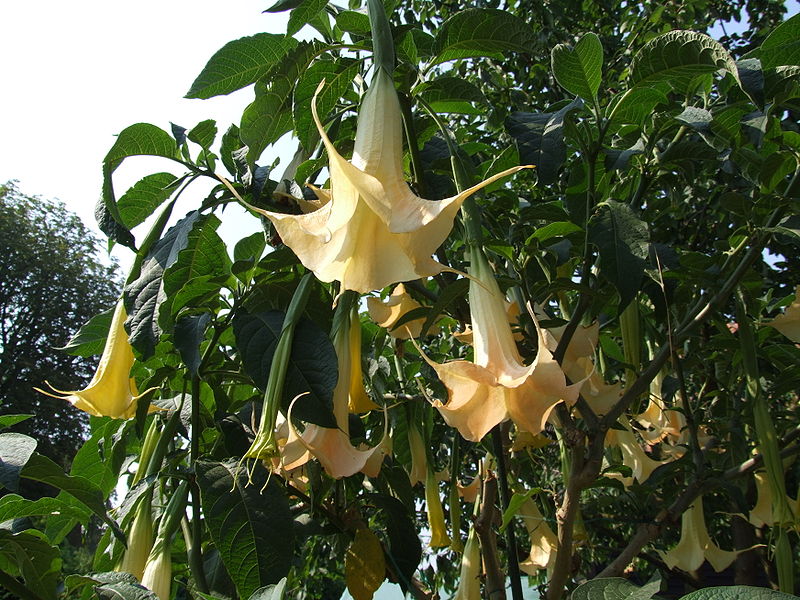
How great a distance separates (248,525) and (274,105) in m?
0.53

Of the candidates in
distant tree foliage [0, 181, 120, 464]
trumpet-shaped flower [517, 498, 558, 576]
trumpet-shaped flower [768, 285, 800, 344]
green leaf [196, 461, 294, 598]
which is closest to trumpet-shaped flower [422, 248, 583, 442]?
green leaf [196, 461, 294, 598]

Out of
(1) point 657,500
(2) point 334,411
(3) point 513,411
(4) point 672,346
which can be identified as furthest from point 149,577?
(1) point 657,500

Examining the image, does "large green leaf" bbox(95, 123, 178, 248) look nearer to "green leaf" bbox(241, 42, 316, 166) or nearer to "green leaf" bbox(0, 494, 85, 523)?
"green leaf" bbox(241, 42, 316, 166)

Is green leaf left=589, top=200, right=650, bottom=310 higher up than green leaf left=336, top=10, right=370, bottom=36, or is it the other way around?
green leaf left=336, top=10, right=370, bottom=36

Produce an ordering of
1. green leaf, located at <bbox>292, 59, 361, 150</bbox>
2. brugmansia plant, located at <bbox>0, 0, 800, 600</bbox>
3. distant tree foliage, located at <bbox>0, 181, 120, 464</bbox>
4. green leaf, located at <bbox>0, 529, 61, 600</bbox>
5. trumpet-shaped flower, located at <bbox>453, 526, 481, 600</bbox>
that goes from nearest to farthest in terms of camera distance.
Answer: brugmansia plant, located at <bbox>0, 0, 800, 600</bbox> → green leaf, located at <bbox>0, 529, 61, 600</bbox> → green leaf, located at <bbox>292, 59, 361, 150</bbox> → trumpet-shaped flower, located at <bbox>453, 526, 481, 600</bbox> → distant tree foliage, located at <bbox>0, 181, 120, 464</bbox>

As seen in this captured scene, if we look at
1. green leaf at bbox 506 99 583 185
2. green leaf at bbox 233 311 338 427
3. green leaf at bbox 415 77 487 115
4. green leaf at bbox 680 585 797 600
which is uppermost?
green leaf at bbox 415 77 487 115

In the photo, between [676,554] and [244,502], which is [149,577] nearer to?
[244,502]

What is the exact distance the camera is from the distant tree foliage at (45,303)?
1498cm

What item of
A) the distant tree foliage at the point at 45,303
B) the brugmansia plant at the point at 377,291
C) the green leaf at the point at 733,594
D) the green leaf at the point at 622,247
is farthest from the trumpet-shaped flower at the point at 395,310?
the distant tree foliage at the point at 45,303

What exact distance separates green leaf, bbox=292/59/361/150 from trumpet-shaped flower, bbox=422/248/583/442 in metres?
0.38

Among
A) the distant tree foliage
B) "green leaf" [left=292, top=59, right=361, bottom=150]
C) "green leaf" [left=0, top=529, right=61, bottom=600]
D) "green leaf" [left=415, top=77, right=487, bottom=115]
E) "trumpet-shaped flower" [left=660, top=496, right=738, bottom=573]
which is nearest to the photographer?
"green leaf" [left=0, top=529, right=61, bottom=600]

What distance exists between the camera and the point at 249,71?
→ 0.84 meters

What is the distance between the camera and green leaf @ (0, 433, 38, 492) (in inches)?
24.1

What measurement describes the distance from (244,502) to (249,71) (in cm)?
55
